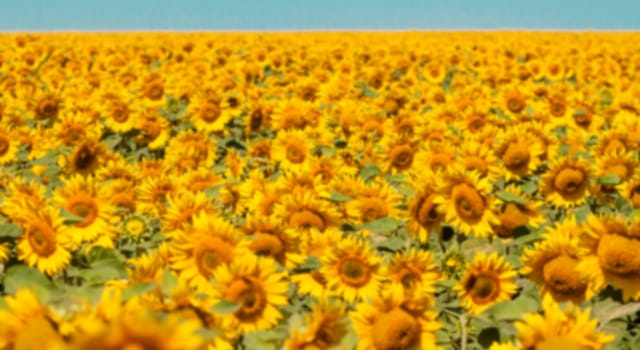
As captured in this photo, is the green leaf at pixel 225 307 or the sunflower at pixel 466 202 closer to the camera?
the green leaf at pixel 225 307

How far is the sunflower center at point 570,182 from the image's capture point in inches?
210

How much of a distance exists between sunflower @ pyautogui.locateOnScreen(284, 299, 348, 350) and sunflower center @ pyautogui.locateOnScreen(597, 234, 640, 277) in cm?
121

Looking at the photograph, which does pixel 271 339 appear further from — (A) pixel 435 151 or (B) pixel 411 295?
(A) pixel 435 151

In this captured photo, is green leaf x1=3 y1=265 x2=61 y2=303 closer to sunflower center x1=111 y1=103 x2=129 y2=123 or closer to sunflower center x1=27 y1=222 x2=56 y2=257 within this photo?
sunflower center x1=27 y1=222 x2=56 y2=257

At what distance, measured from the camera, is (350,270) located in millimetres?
3793

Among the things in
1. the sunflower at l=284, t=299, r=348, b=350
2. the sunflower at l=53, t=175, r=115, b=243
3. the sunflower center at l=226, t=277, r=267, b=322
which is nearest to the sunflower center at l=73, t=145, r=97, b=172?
the sunflower at l=53, t=175, r=115, b=243

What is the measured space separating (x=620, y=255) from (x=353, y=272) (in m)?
1.21

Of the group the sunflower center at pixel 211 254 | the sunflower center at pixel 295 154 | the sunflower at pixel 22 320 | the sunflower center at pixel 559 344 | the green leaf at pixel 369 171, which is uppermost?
the sunflower center at pixel 295 154

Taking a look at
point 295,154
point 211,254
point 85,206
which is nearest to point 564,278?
point 211,254

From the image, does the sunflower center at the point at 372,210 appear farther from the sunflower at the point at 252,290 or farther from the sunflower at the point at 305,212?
the sunflower at the point at 252,290

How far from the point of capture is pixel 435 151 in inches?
236

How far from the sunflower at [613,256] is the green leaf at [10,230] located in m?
2.25

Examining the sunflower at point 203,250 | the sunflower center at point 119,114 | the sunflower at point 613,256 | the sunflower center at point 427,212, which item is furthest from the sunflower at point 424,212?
the sunflower center at point 119,114

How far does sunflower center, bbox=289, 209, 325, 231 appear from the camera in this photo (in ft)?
14.0
